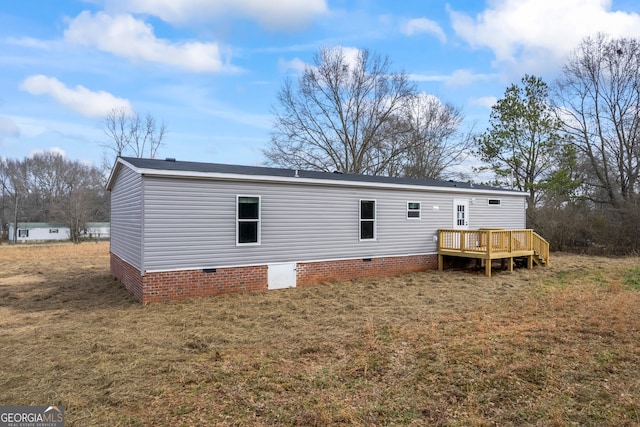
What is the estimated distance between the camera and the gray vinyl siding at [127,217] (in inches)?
346

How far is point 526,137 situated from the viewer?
2214cm

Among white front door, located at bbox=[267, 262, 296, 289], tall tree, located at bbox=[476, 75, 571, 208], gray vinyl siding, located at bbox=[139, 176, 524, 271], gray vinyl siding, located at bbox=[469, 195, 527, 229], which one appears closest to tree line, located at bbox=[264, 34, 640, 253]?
tall tree, located at bbox=[476, 75, 571, 208]

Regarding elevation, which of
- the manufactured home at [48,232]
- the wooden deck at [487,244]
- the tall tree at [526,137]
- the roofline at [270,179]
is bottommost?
the manufactured home at [48,232]

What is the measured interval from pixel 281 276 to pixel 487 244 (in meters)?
6.71

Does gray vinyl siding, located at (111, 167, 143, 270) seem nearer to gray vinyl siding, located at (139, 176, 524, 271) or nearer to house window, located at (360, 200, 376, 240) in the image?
gray vinyl siding, located at (139, 176, 524, 271)

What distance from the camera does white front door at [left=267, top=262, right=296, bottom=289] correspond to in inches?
389

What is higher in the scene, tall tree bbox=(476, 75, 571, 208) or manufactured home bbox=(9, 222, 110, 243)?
tall tree bbox=(476, 75, 571, 208)

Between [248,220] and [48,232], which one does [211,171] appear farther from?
[48,232]

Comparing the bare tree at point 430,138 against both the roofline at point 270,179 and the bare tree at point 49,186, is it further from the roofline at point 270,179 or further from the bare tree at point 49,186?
the bare tree at point 49,186

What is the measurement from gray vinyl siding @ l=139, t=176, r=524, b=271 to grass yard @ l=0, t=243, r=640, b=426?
1.19 meters

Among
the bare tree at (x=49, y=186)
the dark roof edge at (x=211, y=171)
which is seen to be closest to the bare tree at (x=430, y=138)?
the dark roof edge at (x=211, y=171)

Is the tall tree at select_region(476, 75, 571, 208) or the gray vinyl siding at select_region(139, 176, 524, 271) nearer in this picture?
the gray vinyl siding at select_region(139, 176, 524, 271)

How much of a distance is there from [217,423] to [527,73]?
80.6ft

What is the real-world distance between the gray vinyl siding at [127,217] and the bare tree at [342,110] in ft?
49.4
